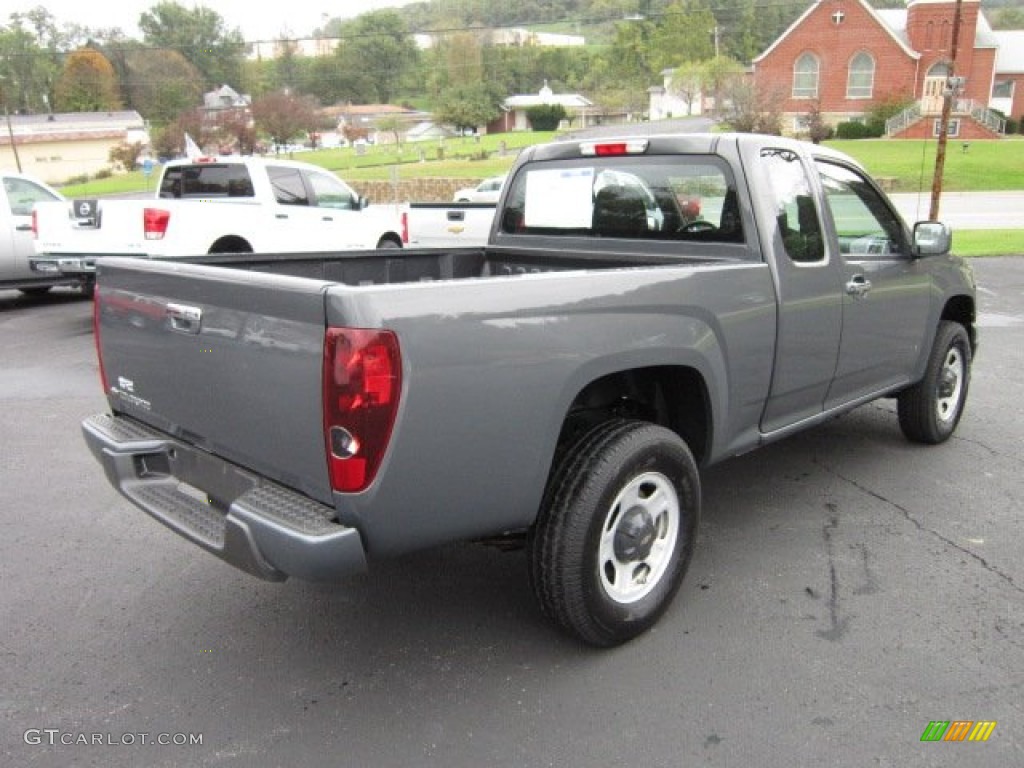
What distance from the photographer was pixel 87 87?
280 feet

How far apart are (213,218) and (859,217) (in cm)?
747

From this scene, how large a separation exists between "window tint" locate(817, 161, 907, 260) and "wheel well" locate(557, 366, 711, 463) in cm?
138

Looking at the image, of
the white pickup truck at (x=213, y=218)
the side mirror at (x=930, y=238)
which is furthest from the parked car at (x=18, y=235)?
the side mirror at (x=930, y=238)

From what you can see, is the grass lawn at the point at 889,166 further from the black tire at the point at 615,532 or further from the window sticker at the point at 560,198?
the black tire at the point at 615,532

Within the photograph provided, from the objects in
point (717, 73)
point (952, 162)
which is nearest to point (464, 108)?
point (717, 73)

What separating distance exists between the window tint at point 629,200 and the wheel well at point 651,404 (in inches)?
31.8

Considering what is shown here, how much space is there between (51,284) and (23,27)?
11920cm

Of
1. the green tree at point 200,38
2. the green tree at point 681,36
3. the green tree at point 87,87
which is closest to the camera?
the green tree at point 87,87

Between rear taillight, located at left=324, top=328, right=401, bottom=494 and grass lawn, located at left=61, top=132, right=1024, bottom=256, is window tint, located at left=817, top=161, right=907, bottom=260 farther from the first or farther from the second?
grass lawn, located at left=61, top=132, right=1024, bottom=256

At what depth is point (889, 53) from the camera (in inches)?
2352

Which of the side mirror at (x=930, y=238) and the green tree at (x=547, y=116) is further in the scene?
the green tree at (x=547, y=116)

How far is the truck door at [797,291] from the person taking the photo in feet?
12.3

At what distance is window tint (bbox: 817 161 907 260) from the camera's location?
430 cm

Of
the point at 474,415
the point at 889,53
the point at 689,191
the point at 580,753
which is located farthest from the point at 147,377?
the point at 889,53
